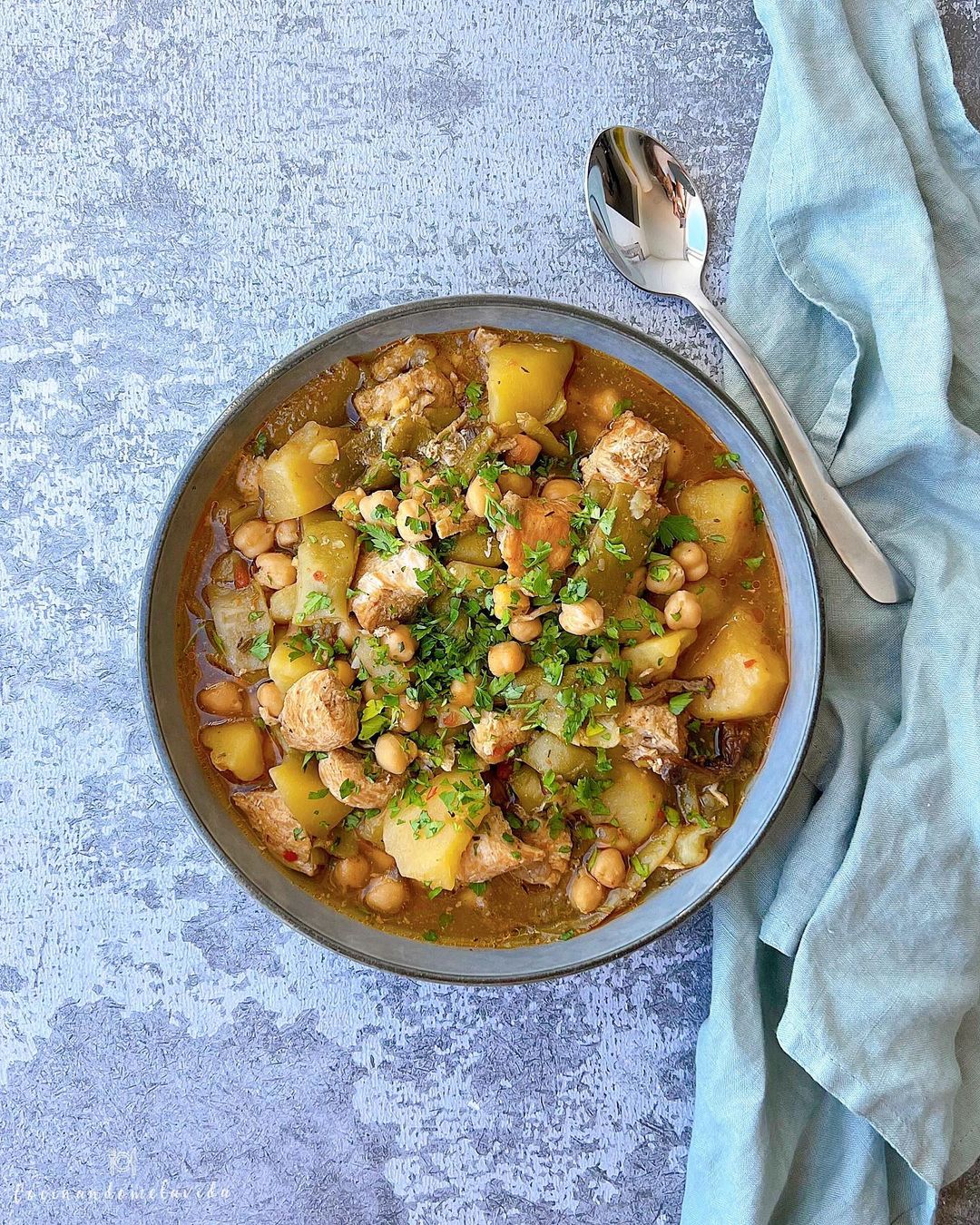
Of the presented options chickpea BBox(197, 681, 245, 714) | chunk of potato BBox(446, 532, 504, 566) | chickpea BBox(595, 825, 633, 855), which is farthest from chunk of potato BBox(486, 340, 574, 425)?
chickpea BBox(595, 825, 633, 855)

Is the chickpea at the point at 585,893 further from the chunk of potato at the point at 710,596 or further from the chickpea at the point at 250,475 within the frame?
the chickpea at the point at 250,475

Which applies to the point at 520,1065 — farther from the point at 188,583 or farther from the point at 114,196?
the point at 114,196

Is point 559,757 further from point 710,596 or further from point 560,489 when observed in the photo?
point 560,489

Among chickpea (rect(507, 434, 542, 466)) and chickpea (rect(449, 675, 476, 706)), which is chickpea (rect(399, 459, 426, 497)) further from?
chickpea (rect(449, 675, 476, 706))

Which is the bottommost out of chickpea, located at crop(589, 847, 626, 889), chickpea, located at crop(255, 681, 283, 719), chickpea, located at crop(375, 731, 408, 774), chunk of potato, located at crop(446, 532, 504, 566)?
chickpea, located at crop(589, 847, 626, 889)

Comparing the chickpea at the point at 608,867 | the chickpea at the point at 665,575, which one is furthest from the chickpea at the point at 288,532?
the chickpea at the point at 608,867

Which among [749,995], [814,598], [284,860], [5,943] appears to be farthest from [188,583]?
[749,995]
